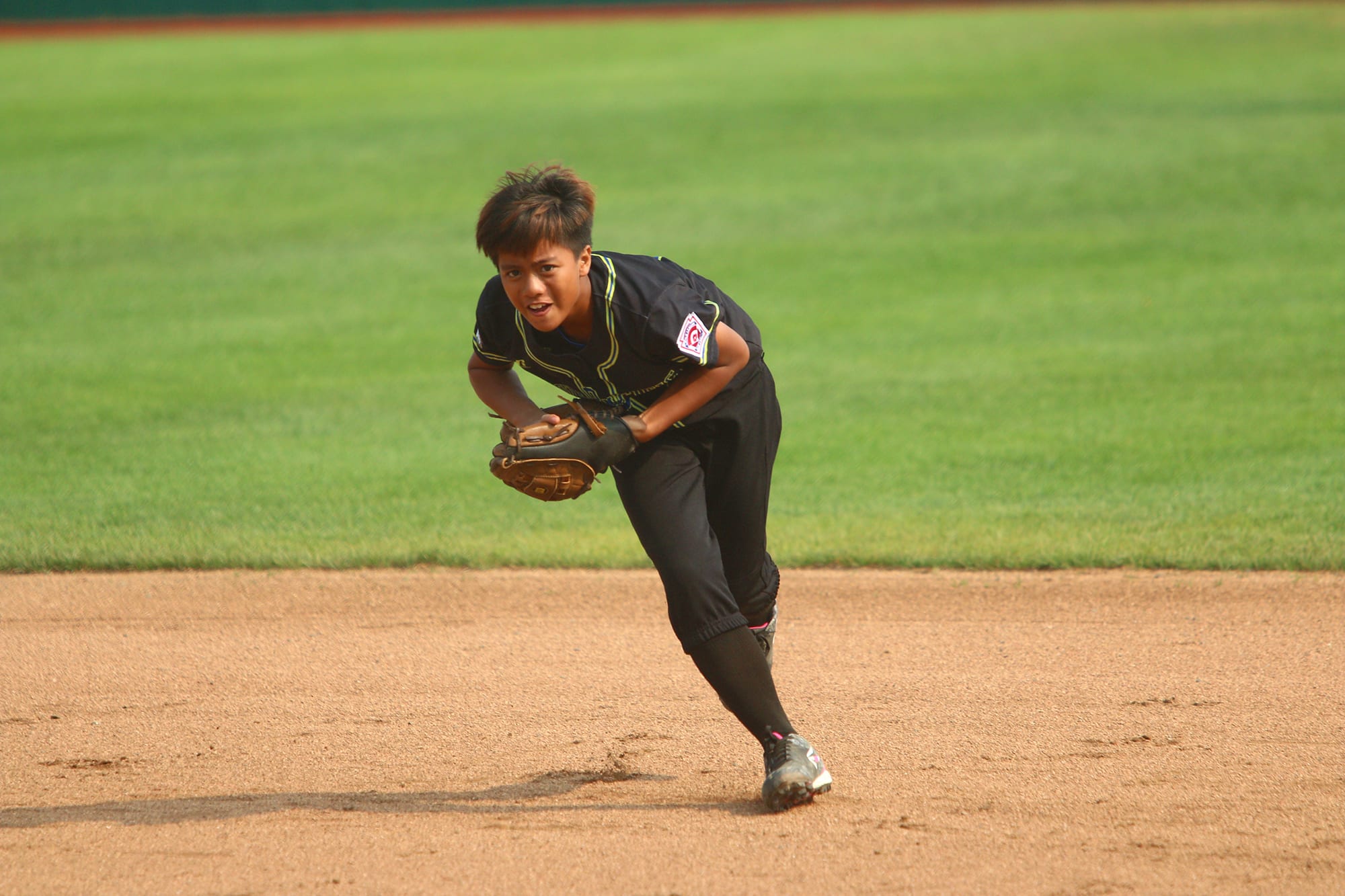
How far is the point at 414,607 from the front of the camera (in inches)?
230

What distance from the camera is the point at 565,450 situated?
11.7ft

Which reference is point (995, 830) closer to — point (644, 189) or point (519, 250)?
point (519, 250)

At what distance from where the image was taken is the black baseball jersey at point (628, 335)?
353 cm

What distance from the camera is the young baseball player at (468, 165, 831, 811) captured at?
3479mm

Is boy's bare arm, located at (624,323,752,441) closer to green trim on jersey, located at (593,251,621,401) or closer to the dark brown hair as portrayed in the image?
green trim on jersey, located at (593,251,621,401)

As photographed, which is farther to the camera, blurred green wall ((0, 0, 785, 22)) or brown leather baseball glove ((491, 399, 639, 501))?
blurred green wall ((0, 0, 785, 22))

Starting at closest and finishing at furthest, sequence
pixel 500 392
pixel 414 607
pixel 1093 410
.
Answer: pixel 500 392 → pixel 414 607 → pixel 1093 410

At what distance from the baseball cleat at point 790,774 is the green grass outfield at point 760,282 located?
267cm

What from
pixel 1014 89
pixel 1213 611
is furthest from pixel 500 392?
pixel 1014 89

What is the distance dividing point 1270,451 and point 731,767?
503 cm

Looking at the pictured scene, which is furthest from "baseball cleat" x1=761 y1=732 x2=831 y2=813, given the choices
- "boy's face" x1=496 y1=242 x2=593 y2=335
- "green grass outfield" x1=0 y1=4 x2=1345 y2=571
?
"green grass outfield" x1=0 y1=4 x2=1345 y2=571

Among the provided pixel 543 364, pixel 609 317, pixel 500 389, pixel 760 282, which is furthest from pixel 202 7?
pixel 609 317

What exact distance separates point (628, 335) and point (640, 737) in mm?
1513

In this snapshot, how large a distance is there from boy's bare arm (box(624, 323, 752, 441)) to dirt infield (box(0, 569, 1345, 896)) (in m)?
1.11
